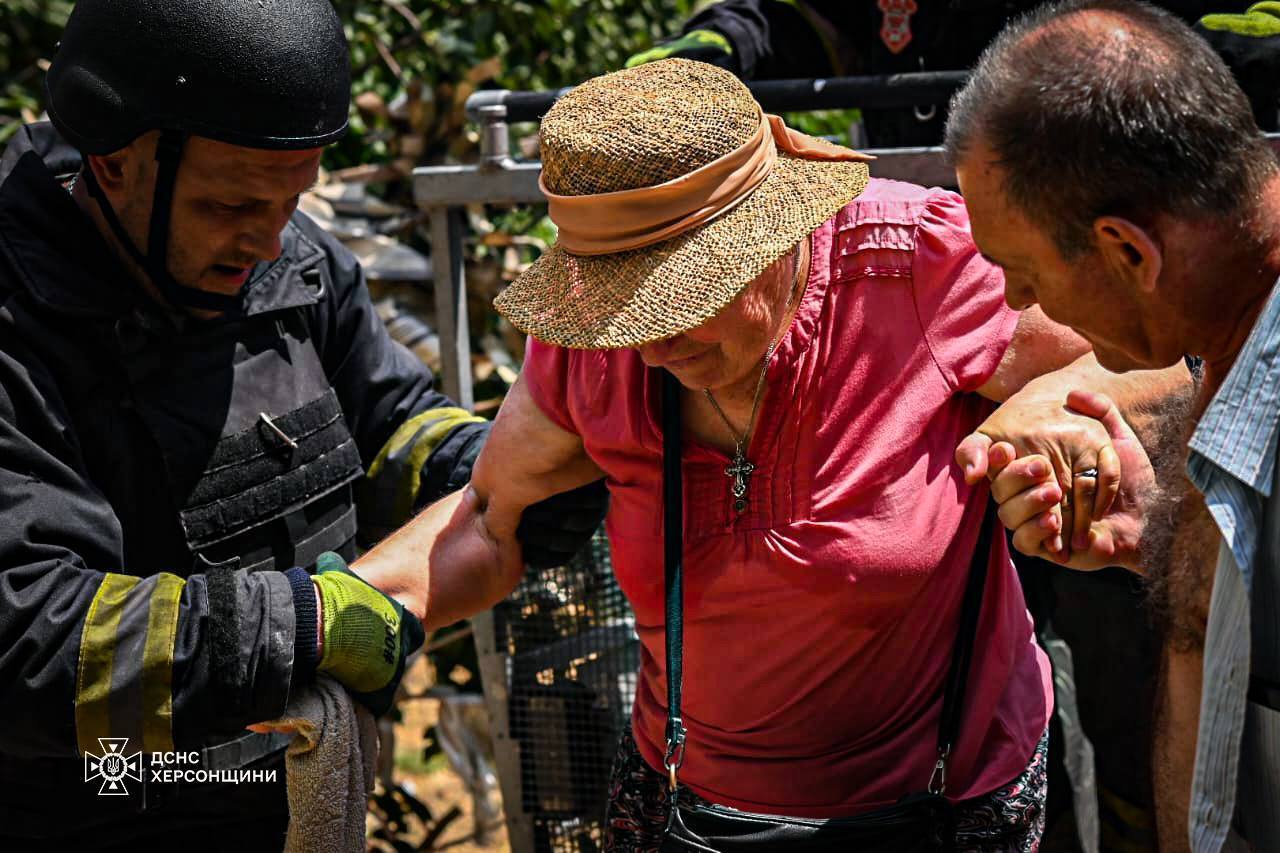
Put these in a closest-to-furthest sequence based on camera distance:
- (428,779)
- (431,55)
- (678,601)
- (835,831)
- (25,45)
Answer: (835,831) < (678,601) < (431,55) < (25,45) < (428,779)

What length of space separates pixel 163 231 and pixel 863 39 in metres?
2.23

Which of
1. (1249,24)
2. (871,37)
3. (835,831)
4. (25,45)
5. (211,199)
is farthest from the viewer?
(25,45)

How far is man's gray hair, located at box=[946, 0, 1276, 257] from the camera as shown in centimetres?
158

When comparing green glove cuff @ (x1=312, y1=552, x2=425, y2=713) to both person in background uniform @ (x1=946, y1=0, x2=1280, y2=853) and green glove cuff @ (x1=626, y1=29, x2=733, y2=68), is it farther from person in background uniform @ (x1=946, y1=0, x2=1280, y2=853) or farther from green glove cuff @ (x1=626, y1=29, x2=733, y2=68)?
green glove cuff @ (x1=626, y1=29, x2=733, y2=68)

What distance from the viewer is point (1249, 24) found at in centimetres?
276

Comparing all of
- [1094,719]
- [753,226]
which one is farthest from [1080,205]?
[1094,719]

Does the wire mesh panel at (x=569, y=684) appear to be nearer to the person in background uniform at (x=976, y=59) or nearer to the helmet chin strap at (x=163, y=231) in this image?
the person in background uniform at (x=976, y=59)

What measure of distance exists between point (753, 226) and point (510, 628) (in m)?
1.66

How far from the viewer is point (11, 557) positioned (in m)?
2.25

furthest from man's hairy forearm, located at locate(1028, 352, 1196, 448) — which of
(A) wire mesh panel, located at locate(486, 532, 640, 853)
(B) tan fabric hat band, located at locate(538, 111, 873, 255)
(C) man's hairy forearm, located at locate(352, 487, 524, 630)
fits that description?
(A) wire mesh panel, located at locate(486, 532, 640, 853)

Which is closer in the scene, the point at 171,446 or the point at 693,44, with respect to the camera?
the point at 171,446

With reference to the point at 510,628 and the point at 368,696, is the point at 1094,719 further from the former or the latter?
the point at 368,696

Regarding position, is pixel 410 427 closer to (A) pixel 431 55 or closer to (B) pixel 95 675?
(B) pixel 95 675

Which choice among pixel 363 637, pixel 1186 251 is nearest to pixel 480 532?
pixel 363 637
